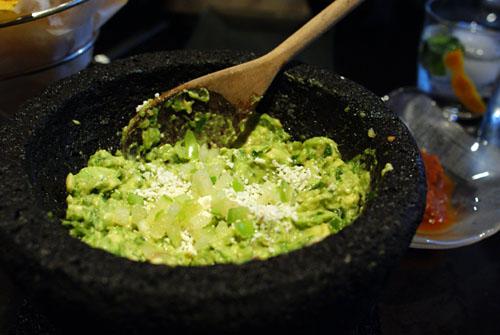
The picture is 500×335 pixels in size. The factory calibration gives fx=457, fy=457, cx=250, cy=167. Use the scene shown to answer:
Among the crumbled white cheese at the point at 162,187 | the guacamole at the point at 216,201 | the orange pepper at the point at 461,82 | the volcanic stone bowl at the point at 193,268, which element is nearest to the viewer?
the volcanic stone bowl at the point at 193,268

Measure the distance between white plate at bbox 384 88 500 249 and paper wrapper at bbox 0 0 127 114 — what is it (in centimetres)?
127

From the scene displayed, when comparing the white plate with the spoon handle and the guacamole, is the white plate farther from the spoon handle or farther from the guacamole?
the spoon handle

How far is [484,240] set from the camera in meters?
1.55

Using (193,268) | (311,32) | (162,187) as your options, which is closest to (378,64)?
(311,32)

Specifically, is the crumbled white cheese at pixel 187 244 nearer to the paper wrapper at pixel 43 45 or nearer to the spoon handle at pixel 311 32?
the spoon handle at pixel 311 32

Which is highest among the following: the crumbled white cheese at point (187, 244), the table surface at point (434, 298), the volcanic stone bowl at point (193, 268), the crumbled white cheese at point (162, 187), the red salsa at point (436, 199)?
the volcanic stone bowl at point (193, 268)

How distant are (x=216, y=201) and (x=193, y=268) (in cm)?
32

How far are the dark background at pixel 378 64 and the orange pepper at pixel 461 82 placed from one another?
14.1 inches

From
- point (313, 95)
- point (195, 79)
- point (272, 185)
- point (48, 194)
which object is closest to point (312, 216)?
point (272, 185)

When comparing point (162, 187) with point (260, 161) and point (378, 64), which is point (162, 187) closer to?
point (260, 161)

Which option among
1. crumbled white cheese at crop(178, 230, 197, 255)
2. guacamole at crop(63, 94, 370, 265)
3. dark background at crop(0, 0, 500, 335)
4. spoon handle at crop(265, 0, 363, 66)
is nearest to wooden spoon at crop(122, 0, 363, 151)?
spoon handle at crop(265, 0, 363, 66)

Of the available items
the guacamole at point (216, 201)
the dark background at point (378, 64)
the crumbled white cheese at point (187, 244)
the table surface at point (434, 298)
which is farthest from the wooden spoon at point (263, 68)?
the dark background at point (378, 64)

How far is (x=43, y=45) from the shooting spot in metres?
1.49

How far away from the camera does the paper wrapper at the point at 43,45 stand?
1421 mm
